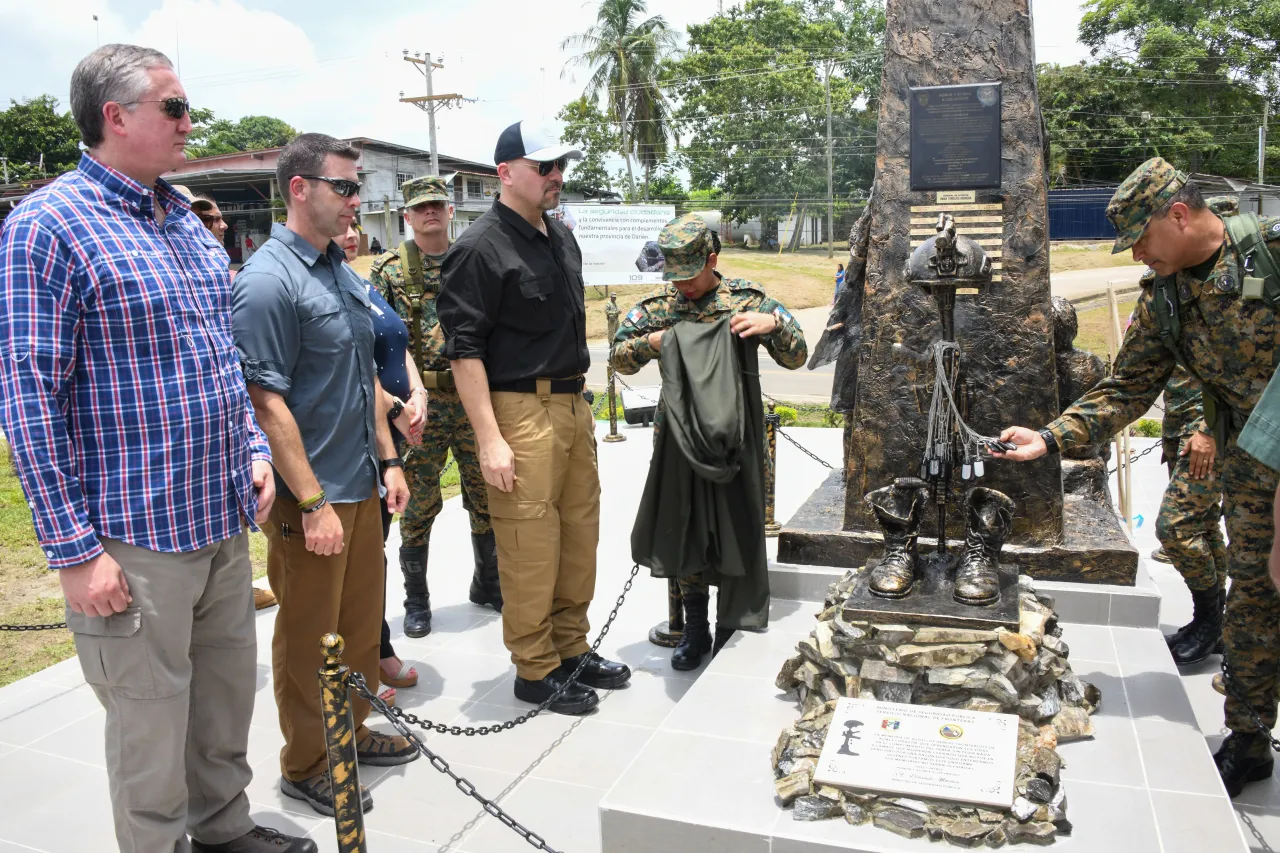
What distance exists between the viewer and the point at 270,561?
341 centimetres

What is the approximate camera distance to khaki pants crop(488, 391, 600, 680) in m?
3.92

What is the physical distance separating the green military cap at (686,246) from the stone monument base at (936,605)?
57.0 inches

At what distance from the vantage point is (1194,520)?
441 cm

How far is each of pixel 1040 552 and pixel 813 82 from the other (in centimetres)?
3915

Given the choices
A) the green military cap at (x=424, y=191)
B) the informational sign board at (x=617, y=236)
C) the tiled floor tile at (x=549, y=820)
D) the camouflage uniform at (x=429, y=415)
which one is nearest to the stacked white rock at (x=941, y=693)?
the tiled floor tile at (x=549, y=820)

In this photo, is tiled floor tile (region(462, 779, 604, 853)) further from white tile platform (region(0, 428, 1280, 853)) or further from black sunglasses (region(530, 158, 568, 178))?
black sunglasses (region(530, 158, 568, 178))

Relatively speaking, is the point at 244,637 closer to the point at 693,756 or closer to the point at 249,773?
the point at 249,773

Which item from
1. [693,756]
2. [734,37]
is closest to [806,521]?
[693,756]

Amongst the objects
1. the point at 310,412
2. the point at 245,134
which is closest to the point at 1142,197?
the point at 310,412

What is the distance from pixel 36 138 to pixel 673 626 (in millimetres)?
53865

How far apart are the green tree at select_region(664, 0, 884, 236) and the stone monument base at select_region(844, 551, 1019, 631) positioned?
38.3 m

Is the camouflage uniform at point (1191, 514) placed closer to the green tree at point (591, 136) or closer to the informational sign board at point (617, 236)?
the informational sign board at point (617, 236)

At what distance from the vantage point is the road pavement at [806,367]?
47.8 ft

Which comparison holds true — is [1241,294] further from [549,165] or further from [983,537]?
[549,165]
